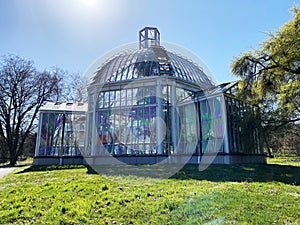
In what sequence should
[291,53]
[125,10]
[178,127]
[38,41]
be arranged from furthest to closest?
[178,127] → [38,41] → [125,10] → [291,53]

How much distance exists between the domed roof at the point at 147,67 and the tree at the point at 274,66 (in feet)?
22.1

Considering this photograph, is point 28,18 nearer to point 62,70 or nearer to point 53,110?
point 53,110

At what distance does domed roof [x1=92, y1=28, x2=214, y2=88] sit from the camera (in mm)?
16281

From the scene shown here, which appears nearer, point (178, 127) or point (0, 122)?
point (178, 127)

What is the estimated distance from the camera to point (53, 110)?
18.3m

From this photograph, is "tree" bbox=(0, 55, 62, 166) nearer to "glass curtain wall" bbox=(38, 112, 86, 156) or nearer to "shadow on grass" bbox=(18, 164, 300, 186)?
"glass curtain wall" bbox=(38, 112, 86, 156)

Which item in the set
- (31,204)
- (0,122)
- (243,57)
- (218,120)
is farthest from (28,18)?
(0,122)

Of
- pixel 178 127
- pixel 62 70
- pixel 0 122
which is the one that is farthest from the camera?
pixel 62 70

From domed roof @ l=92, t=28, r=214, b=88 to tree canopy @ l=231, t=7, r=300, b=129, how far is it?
265 inches

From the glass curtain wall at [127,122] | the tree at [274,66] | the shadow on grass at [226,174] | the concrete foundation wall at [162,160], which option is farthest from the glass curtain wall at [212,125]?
the glass curtain wall at [127,122]

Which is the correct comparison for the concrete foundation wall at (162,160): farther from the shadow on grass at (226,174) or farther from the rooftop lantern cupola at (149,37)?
the rooftop lantern cupola at (149,37)

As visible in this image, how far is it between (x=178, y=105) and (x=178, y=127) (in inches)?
58.7

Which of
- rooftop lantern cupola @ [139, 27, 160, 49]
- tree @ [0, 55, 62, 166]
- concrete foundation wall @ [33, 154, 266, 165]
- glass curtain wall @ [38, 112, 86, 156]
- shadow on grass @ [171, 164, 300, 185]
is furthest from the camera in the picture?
tree @ [0, 55, 62, 166]

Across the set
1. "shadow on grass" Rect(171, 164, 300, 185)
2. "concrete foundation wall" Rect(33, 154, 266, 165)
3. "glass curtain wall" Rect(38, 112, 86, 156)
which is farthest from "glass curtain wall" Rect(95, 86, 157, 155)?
"shadow on grass" Rect(171, 164, 300, 185)
